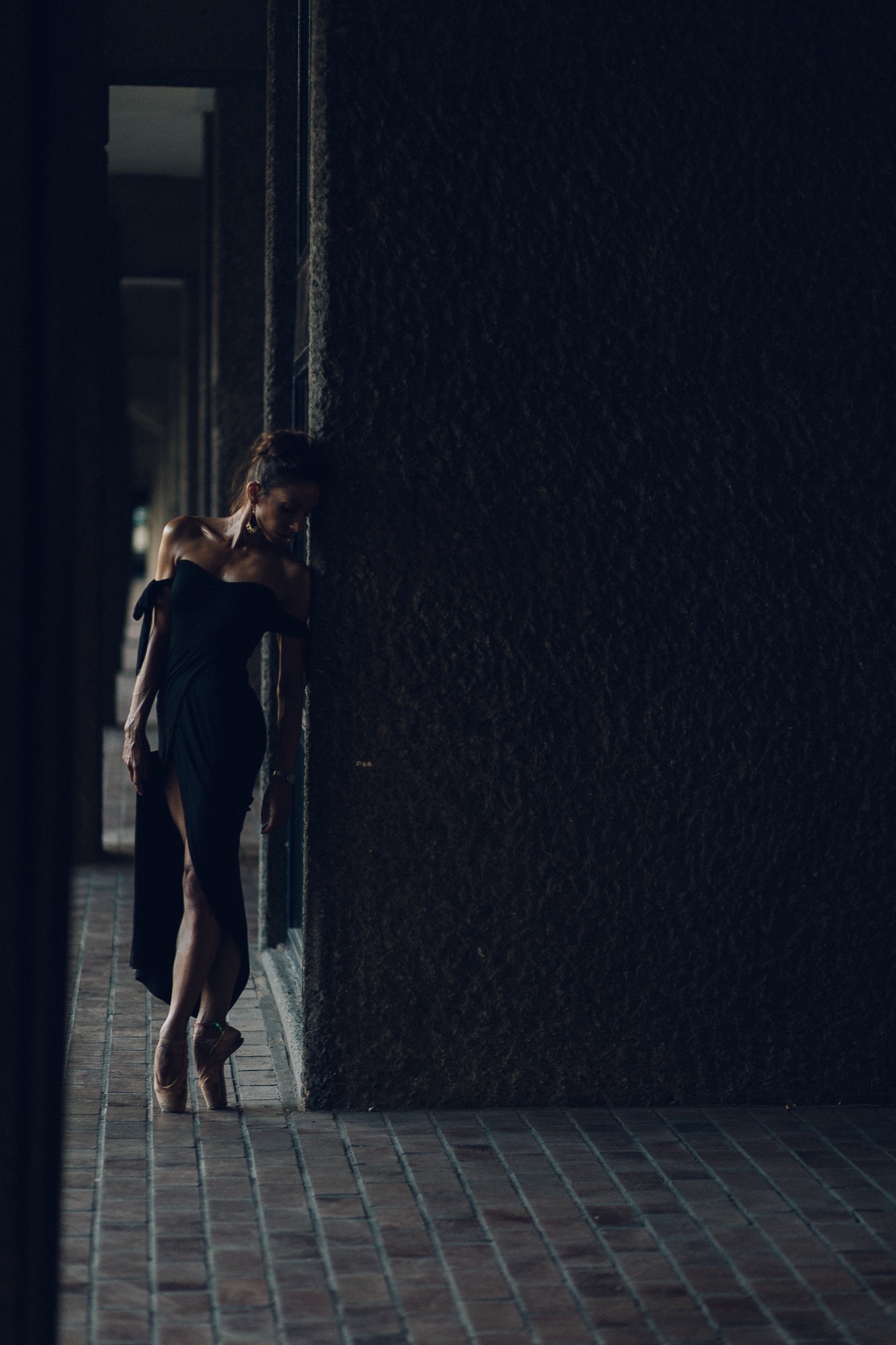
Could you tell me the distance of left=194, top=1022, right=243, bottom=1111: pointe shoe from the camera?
4820mm

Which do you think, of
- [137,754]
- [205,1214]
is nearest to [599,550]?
[137,754]

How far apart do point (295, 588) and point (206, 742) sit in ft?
1.69

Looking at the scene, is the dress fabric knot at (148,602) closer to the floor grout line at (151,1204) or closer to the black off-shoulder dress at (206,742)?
the black off-shoulder dress at (206,742)

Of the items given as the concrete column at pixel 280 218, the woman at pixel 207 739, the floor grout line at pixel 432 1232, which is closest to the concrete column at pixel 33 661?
the floor grout line at pixel 432 1232

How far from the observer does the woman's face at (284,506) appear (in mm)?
4684

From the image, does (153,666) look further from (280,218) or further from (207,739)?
(280,218)

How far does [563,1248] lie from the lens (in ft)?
12.7

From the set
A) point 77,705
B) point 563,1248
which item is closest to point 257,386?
point 77,705

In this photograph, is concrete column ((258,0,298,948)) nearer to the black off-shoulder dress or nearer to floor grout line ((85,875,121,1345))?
floor grout line ((85,875,121,1345))

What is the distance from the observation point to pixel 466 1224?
3.99 metres

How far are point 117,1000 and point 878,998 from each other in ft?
8.96

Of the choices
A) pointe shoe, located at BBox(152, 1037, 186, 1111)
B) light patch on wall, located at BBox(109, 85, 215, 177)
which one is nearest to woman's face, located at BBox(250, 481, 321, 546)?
pointe shoe, located at BBox(152, 1037, 186, 1111)

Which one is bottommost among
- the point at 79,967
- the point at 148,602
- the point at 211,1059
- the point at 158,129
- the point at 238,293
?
the point at 79,967

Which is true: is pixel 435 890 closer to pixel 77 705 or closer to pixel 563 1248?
pixel 563 1248
